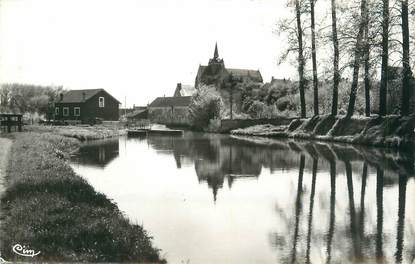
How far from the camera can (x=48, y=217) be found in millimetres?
8672

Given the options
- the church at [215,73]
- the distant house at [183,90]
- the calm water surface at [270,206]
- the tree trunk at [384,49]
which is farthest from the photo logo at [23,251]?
the distant house at [183,90]

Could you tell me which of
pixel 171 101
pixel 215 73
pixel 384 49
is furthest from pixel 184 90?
pixel 384 49

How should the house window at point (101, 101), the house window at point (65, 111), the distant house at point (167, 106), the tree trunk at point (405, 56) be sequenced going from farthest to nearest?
the distant house at point (167, 106) < the house window at point (65, 111) < the house window at point (101, 101) < the tree trunk at point (405, 56)

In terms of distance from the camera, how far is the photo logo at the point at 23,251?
6.88 m

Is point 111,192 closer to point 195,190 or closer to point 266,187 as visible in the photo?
point 195,190

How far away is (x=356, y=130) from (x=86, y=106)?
49662 millimetres

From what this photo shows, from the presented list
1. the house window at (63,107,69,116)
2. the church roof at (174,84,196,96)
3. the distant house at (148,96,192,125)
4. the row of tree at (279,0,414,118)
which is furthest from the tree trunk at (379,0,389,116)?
the church roof at (174,84,196,96)

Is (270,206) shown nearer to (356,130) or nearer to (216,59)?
(356,130)

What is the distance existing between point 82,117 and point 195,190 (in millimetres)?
60958

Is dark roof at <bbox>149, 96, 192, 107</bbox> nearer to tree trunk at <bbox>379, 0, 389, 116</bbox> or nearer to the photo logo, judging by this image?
tree trunk at <bbox>379, 0, 389, 116</bbox>

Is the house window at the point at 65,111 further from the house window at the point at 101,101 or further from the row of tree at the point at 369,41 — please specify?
the row of tree at the point at 369,41

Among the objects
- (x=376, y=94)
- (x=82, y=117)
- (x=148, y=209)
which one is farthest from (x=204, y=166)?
(x=82, y=117)

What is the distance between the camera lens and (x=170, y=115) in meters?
90.8

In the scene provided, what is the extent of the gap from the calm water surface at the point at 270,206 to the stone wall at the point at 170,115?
1799 inches
